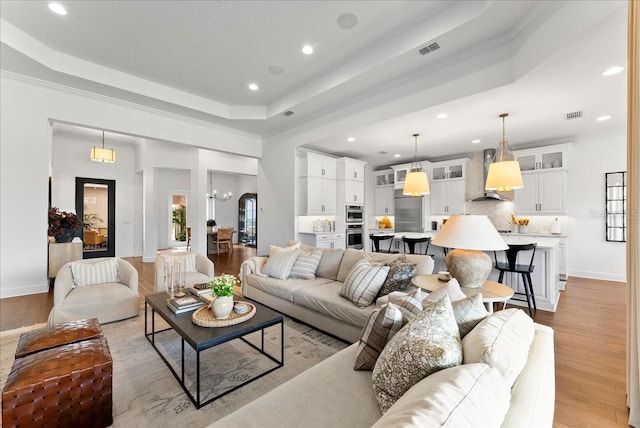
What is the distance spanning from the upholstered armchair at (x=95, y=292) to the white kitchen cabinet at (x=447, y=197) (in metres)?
6.73

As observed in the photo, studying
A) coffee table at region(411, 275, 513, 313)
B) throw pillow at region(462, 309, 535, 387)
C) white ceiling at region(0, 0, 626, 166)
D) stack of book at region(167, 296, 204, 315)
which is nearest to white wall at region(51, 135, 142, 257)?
white ceiling at region(0, 0, 626, 166)

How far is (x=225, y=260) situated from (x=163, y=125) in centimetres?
418

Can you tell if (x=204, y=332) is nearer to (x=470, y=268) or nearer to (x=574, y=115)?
(x=470, y=268)

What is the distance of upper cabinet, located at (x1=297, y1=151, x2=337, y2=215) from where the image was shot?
6.14 metres

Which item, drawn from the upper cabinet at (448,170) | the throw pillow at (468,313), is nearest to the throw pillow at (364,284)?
the throw pillow at (468,313)

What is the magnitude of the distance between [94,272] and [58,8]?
300cm

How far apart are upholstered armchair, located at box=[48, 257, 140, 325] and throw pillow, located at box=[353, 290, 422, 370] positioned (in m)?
3.17

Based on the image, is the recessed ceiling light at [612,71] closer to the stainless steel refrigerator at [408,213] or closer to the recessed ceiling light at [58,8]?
the stainless steel refrigerator at [408,213]

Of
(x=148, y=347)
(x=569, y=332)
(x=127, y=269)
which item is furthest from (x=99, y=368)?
(x=569, y=332)

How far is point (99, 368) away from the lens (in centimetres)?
171

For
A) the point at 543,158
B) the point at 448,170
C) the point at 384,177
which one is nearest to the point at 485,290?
the point at 543,158

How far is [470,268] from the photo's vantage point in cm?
234

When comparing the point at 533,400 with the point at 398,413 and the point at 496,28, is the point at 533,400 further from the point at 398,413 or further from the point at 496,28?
the point at 496,28

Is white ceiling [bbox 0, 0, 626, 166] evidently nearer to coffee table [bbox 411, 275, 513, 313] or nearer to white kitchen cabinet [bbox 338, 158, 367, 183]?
white kitchen cabinet [bbox 338, 158, 367, 183]
